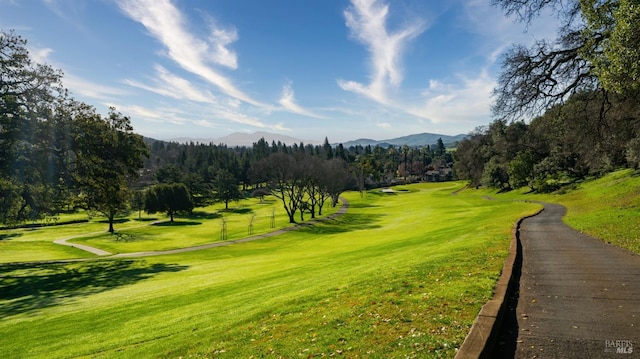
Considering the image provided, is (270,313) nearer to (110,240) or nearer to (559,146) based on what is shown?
(110,240)

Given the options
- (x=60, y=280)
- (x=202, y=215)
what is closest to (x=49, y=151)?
(x=60, y=280)

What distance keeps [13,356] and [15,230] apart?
78240mm

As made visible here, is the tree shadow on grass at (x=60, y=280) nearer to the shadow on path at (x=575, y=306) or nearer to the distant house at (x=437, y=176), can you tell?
the shadow on path at (x=575, y=306)

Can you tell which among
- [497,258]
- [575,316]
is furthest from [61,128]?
[575,316]

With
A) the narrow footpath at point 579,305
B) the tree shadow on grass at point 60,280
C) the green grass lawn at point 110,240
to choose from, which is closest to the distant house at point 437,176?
the green grass lawn at point 110,240

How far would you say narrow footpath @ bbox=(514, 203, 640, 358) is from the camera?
18.8ft

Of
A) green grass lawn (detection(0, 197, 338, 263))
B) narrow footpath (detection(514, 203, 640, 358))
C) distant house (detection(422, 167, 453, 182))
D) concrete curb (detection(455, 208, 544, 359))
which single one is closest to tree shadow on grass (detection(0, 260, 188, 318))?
green grass lawn (detection(0, 197, 338, 263))

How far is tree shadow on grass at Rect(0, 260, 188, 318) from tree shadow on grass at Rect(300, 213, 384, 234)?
26716 millimetres

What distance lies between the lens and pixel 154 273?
26.8 metres

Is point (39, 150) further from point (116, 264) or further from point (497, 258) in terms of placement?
point (497, 258)

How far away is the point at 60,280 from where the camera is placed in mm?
26062

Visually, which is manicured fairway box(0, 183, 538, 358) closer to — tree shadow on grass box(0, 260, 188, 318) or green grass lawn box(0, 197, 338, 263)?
tree shadow on grass box(0, 260, 188, 318)

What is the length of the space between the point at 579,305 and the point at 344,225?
51140 millimetres

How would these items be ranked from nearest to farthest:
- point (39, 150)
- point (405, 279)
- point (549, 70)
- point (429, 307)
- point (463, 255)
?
point (429, 307) → point (405, 279) → point (463, 255) → point (549, 70) → point (39, 150)
